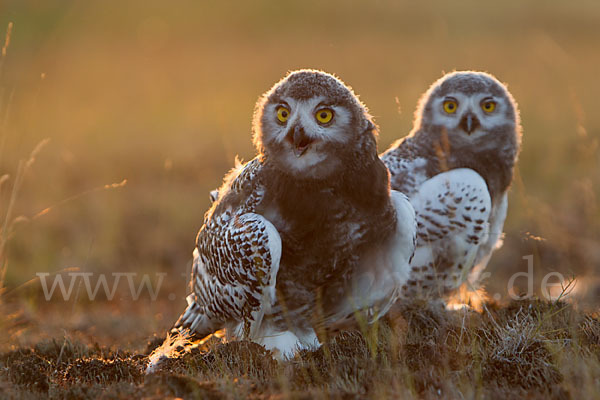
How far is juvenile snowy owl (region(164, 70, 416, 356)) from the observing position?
168 inches

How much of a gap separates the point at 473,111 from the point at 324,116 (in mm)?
2020

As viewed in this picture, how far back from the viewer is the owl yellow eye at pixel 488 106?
581cm

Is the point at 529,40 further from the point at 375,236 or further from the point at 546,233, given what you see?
the point at 375,236

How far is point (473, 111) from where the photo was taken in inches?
226

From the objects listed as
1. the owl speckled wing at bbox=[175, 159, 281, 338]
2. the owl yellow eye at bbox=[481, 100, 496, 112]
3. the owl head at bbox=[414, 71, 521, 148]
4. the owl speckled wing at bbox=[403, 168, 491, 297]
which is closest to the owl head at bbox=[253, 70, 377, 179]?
the owl speckled wing at bbox=[175, 159, 281, 338]

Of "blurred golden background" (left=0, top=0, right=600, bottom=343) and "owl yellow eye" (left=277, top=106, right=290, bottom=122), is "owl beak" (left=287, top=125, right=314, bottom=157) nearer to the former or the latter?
"owl yellow eye" (left=277, top=106, right=290, bottom=122)

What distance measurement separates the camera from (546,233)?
843 centimetres

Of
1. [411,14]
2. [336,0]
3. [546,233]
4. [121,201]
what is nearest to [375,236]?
[546,233]

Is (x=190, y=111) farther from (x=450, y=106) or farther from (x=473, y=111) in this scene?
(x=473, y=111)

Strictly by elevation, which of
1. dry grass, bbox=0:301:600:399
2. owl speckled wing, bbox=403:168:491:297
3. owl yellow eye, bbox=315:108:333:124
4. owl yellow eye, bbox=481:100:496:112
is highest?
owl yellow eye, bbox=315:108:333:124

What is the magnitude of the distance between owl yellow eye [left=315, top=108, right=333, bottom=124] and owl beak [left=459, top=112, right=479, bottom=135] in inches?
74.7

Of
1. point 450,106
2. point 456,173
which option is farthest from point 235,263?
point 450,106

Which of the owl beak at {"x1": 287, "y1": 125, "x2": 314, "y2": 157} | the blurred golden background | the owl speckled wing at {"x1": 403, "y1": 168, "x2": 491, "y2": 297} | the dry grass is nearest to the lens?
the dry grass

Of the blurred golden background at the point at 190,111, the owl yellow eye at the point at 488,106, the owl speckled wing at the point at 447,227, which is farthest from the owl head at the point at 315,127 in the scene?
the owl yellow eye at the point at 488,106
